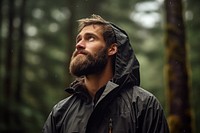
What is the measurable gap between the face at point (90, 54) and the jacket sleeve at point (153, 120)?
891 millimetres

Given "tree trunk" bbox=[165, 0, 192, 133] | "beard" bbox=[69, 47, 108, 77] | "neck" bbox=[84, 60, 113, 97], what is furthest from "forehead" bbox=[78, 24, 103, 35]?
"tree trunk" bbox=[165, 0, 192, 133]

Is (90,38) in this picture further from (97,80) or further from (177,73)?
(177,73)

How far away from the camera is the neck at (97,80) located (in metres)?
4.33

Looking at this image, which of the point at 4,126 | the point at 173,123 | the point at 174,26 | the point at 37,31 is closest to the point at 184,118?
the point at 173,123

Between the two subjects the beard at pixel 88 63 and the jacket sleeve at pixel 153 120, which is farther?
the beard at pixel 88 63

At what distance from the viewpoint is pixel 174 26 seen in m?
6.36

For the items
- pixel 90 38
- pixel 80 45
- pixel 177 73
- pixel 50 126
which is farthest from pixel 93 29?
pixel 177 73

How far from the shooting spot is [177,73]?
621 cm

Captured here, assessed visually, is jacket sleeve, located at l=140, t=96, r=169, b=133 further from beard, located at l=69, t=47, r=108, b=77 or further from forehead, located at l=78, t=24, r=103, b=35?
forehead, located at l=78, t=24, r=103, b=35

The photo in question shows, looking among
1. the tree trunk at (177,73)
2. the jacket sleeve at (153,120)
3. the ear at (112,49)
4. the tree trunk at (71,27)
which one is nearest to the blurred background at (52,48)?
the tree trunk at (71,27)

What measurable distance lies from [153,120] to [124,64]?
89 cm

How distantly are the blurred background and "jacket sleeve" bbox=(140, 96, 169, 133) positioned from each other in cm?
811

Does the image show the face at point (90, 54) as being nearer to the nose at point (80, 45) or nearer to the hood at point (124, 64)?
the nose at point (80, 45)

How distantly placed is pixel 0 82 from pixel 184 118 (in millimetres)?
10198
